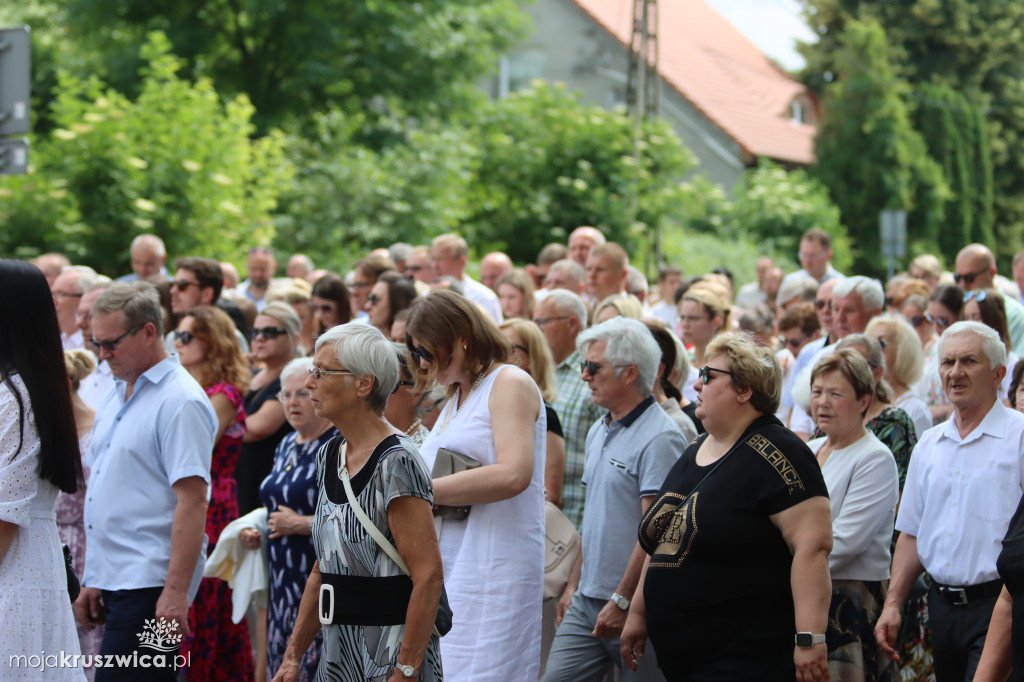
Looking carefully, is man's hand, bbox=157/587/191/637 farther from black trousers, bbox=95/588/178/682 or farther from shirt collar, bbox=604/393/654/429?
shirt collar, bbox=604/393/654/429

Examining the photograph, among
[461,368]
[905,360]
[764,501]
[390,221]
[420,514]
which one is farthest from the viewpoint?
[390,221]

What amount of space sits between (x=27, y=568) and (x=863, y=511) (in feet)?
10.8

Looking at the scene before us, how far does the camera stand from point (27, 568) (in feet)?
11.4

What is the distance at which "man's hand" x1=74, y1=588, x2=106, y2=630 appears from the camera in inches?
182

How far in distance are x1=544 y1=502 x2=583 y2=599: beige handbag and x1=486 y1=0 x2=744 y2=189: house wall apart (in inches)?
1124

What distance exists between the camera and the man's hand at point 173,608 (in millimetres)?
4445

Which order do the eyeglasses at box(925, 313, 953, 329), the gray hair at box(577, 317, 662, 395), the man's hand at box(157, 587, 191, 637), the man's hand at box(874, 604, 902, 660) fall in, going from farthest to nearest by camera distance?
the eyeglasses at box(925, 313, 953, 329) < the gray hair at box(577, 317, 662, 395) < the man's hand at box(874, 604, 902, 660) < the man's hand at box(157, 587, 191, 637)

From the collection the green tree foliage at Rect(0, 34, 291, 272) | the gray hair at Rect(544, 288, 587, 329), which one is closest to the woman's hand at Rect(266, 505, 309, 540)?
the gray hair at Rect(544, 288, 587, 329)

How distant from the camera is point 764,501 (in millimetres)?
3844

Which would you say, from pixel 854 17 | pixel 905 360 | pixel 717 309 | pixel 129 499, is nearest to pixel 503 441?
pixel 129 499

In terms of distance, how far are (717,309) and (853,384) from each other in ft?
8.08

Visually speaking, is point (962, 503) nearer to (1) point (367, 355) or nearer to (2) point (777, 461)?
(2) point (777, 461)

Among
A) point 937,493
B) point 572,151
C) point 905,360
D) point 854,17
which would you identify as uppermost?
point 854,17

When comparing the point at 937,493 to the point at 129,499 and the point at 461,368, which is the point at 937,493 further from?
the point at 129,499
